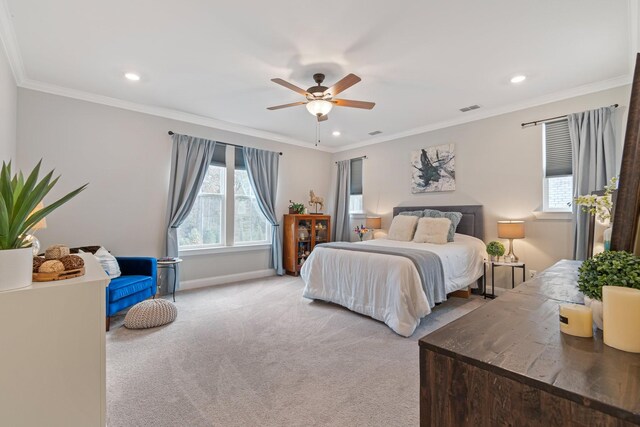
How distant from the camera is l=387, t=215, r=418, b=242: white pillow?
14.6 ft

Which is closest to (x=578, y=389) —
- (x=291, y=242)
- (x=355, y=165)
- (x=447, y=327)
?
(x=447, y=327)

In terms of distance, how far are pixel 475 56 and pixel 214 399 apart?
363 cm

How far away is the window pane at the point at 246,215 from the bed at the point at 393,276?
1.71m

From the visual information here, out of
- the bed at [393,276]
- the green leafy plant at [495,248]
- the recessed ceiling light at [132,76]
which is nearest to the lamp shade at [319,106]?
the bed at [393,276]

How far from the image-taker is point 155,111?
4.14 m

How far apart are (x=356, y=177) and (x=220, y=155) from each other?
2804 mm

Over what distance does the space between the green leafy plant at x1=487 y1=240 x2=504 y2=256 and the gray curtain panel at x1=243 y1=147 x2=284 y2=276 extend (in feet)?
11.6

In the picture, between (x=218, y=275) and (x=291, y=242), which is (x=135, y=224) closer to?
(x=218, y=275)

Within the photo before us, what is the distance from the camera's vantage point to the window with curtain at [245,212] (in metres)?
5.12

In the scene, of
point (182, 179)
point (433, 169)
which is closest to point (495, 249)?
point (433, 169)

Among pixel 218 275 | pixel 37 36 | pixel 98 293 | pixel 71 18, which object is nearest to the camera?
pixel 98 293

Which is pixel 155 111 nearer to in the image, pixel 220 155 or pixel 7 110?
pixel 220 155

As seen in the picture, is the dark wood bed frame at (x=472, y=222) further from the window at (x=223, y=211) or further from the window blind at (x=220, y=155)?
the window blind at (x=220, y=155)

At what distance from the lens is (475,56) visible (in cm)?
274
